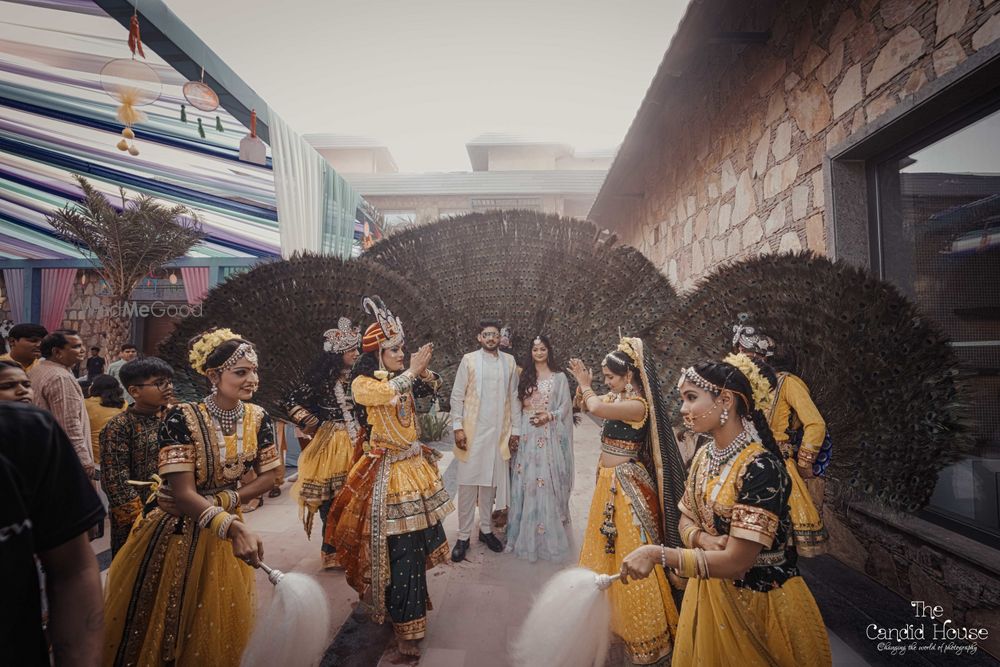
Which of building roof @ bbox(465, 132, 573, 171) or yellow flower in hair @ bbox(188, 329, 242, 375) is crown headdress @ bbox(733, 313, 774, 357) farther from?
building roof @ bbox(465, 132, 573, 171)

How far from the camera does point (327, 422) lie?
373 centimetres

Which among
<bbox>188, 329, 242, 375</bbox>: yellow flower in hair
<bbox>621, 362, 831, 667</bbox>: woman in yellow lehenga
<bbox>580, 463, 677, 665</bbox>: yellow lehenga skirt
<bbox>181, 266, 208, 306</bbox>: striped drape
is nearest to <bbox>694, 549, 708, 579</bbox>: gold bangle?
<bbox>621, 362, 831, 667</bbox>: woman in yellow lehenga

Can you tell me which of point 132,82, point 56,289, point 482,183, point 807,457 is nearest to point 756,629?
point 807,457

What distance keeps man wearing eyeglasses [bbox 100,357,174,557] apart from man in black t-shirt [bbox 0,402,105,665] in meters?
1.69

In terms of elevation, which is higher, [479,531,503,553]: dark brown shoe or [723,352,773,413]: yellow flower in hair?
[723,352,773,413]: yellow flower in hair

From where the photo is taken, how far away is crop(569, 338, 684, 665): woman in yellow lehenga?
7.49 ft

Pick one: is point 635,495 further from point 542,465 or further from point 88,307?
point 88,307

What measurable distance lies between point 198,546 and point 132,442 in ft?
2.93

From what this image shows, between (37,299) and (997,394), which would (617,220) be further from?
(37,299)

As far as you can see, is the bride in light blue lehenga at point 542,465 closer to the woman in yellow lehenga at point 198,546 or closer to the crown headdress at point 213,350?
the woman in yellow lehenga at point 198,546

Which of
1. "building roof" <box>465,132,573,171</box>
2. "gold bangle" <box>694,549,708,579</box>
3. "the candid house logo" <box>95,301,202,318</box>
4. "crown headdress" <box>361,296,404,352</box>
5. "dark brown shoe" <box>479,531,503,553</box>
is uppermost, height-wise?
"building roof" <box>465,132,573,171</box>

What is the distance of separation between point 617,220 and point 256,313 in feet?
26.6

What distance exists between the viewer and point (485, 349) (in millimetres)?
3914

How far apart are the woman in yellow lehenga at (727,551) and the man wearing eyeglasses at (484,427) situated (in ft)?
7.55
